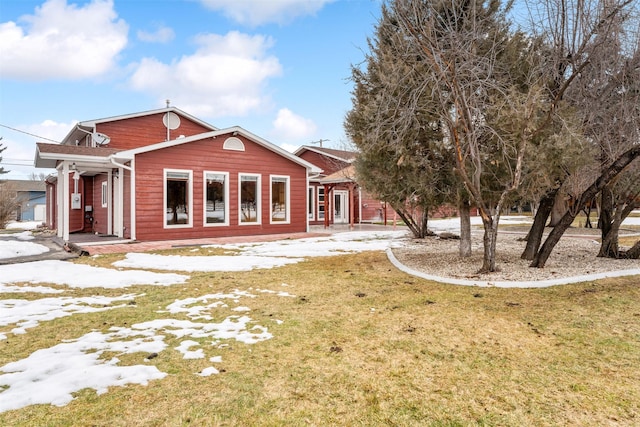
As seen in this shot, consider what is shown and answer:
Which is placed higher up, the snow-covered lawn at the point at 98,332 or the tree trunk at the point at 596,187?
the tree trunk at the point at 596,187

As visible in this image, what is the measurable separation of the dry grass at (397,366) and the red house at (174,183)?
306 inches

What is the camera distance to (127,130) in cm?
1662

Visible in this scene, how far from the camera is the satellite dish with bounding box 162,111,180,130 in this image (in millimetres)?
17594

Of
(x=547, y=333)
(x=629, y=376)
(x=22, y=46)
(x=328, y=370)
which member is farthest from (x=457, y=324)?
(x=22, y=46)

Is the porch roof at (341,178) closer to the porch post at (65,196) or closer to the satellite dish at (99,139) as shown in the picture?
the satellite dish at (99,139)

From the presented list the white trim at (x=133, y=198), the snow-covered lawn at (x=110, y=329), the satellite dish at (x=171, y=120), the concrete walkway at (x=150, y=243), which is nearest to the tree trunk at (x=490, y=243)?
the snow-covered lawn at (x=110, y=329)

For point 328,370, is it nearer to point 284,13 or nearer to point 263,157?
point 263,157

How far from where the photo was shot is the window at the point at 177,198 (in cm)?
1231

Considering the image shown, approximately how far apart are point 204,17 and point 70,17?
4710 millimetres

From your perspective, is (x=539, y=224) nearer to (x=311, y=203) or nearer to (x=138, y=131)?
(x=311, y=203)

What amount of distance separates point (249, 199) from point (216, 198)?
4.30ft

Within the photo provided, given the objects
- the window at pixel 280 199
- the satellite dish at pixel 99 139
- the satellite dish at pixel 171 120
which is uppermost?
the satellite dish at pixel 171 120

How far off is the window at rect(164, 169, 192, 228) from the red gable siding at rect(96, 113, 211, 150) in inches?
219

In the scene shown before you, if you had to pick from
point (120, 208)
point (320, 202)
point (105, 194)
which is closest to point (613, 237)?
point (120, 208)
